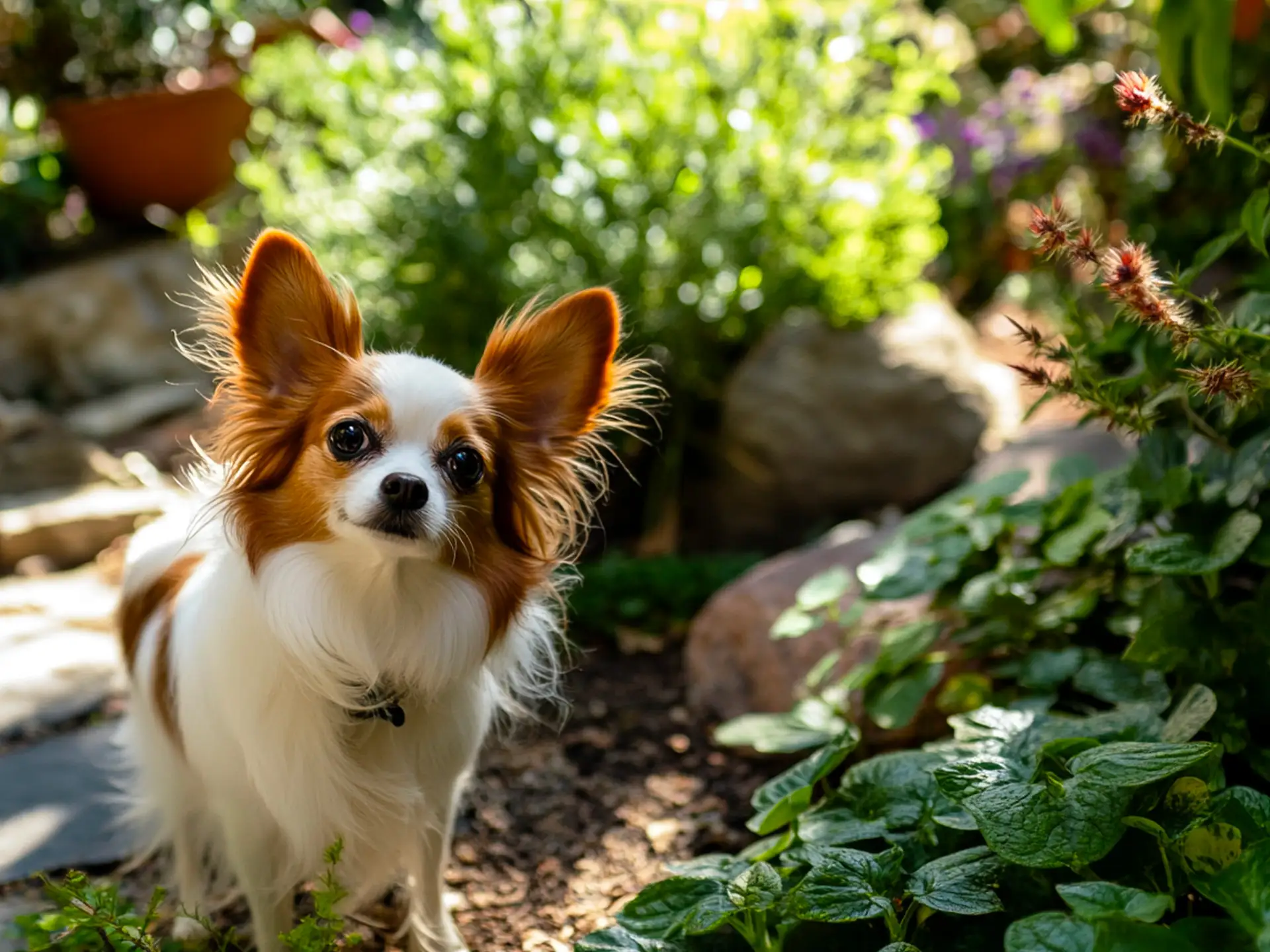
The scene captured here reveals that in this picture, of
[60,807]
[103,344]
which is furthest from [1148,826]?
[103,344]

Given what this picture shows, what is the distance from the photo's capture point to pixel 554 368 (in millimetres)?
2174

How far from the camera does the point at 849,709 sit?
2.82 meters

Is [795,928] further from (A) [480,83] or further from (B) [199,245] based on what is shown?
(B) [199,245]

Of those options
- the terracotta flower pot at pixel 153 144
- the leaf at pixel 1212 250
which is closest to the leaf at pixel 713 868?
the leaf at pixel 1212 250

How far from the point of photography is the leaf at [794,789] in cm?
214

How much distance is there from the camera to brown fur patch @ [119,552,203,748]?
233 centimetres

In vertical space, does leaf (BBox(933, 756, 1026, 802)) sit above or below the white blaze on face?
below

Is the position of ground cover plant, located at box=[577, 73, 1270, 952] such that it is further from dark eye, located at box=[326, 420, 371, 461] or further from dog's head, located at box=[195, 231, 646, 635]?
dark eye, located at box=[326, 420, 371, 461]

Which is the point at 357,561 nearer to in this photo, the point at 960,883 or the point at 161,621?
the point at 161,621

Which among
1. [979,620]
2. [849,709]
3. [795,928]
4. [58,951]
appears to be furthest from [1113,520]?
Result: [58,951]

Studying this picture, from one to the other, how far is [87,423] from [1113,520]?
5.04 metres

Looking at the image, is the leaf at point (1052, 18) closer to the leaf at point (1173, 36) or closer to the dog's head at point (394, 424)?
the leaf at point (1173, 36)

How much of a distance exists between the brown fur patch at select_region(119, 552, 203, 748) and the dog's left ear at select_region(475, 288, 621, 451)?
0.80 meters

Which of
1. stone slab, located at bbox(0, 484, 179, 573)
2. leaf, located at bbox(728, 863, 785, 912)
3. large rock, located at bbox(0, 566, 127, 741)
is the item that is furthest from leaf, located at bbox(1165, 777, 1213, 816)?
stone slab, located at bbox(0, 484, 179, 573)
